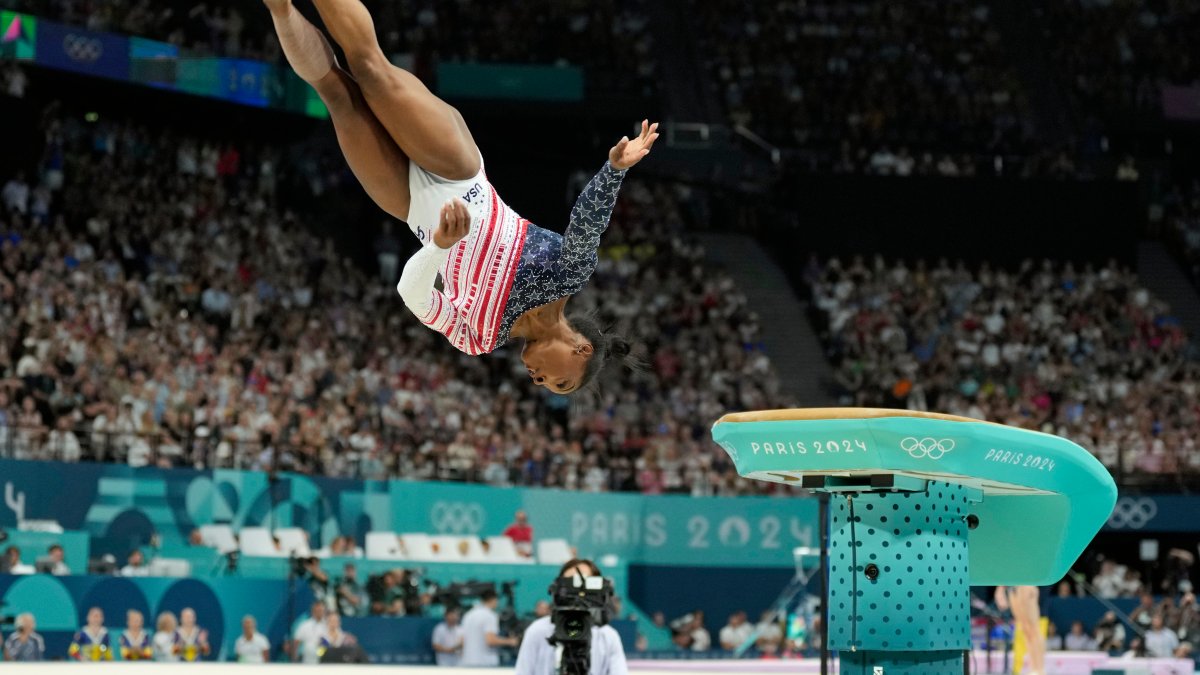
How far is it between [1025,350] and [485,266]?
57.6 ft

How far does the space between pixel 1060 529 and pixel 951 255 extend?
1966cm

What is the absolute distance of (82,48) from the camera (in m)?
19.2

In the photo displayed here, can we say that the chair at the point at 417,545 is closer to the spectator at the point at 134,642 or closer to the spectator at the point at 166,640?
the spectator at the point at 166,640

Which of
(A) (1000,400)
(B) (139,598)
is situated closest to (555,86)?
(A) (1000,400)

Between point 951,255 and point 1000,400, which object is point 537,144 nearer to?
point 951,255

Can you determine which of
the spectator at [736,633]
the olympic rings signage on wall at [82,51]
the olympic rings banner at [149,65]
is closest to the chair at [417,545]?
the spectator at [736,633]

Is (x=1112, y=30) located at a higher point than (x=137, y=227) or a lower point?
higher

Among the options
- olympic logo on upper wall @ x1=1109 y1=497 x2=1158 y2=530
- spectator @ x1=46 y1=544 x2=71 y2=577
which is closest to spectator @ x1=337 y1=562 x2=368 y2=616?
spectator @ x1=46 y1=544 x2=71 y2=577

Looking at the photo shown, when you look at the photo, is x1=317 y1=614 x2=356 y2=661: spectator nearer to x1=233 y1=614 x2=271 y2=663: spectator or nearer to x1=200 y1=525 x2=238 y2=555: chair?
x1=233 y1=614 x2=271 y2=663: spectator

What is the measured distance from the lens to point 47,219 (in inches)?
719

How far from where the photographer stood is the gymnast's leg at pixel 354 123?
18.5 ft

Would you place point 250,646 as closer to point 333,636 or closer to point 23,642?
point 333,636

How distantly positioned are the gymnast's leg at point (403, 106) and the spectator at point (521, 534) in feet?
34.0

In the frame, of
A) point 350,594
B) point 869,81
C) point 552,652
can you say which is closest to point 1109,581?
point 350,594
